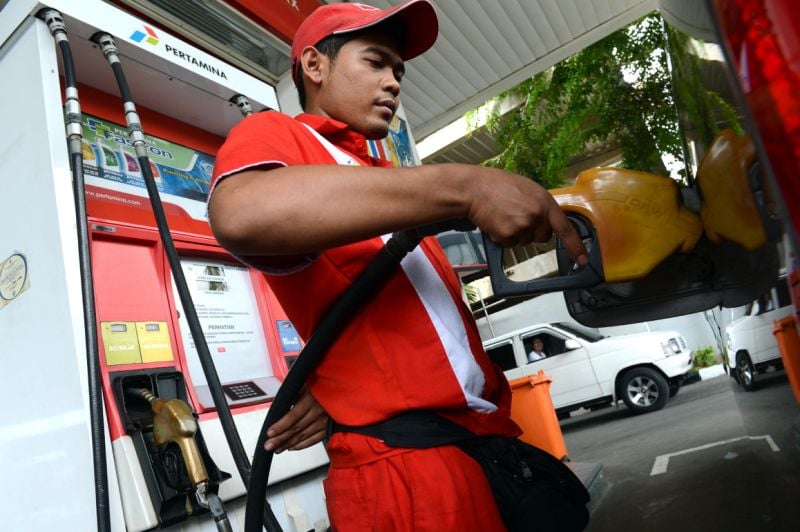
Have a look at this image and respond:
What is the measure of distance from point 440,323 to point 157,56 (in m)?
1.66

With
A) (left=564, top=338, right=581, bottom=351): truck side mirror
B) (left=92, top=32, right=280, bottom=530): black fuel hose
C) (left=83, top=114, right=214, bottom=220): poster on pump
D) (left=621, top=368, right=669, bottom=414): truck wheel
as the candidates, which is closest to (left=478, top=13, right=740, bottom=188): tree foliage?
(left=83, top=114, right=214, bottom=220): poster on pump

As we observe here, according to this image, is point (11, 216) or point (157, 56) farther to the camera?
point (157, 56)

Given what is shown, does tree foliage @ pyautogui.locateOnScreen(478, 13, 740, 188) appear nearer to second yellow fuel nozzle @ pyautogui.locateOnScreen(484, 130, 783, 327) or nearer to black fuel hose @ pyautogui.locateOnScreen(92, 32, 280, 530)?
black fuel hose @ pyautogui.locateOnScreen(92, 32, 280, 530)

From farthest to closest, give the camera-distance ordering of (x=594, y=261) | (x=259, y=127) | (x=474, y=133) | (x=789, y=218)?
(x=474, y=133), (x=259, y=127), (x=594, y=261), (x=789, y=218)

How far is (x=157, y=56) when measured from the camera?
222 centimetres

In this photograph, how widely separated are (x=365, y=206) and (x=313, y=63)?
2.26ft

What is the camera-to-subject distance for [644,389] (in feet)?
29.0

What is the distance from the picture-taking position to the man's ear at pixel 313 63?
143 cm

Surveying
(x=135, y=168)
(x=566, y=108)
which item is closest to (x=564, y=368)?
(x=566, y=108)

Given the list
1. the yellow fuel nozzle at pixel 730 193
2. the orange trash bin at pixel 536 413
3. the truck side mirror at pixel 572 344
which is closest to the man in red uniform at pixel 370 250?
the yellow fuel nozzle at pixel 730 193

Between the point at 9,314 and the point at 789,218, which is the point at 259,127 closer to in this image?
the point at 789,218

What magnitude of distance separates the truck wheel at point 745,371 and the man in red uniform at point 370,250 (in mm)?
261

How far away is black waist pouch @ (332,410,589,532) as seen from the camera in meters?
1.05

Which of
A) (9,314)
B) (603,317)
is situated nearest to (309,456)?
(9,314)
